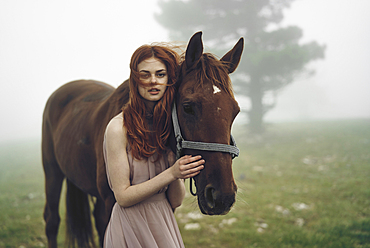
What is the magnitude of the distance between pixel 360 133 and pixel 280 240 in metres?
10.4

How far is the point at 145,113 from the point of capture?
1.22 meters

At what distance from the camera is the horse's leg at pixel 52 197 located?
269 centimetres

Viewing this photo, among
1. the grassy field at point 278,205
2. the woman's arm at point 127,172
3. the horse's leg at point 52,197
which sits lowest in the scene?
the grassy field at point 278,205

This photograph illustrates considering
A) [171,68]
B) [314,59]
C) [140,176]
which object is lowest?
[140,176]

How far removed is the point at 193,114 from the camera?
45.7 inches

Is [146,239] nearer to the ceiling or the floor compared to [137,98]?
nearer to the floor

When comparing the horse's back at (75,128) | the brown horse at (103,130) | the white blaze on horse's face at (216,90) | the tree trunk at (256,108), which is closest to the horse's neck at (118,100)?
the brown horse at (103,130)

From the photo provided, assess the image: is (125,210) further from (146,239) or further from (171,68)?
(171,68)

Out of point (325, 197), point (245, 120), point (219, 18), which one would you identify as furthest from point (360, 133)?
point (219, 18)

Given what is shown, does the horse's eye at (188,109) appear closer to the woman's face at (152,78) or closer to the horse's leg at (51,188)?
the woman's face at (152,78)

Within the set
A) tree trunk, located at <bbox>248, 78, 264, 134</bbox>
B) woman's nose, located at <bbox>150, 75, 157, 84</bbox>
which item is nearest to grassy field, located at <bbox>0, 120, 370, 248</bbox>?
woman's nose, located at <bbox>150, 75, 157, 84</bbox>

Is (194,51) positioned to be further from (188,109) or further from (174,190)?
(174,190)

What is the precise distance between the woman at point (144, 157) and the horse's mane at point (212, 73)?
15 centimetres

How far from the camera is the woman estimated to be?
1085 mm
